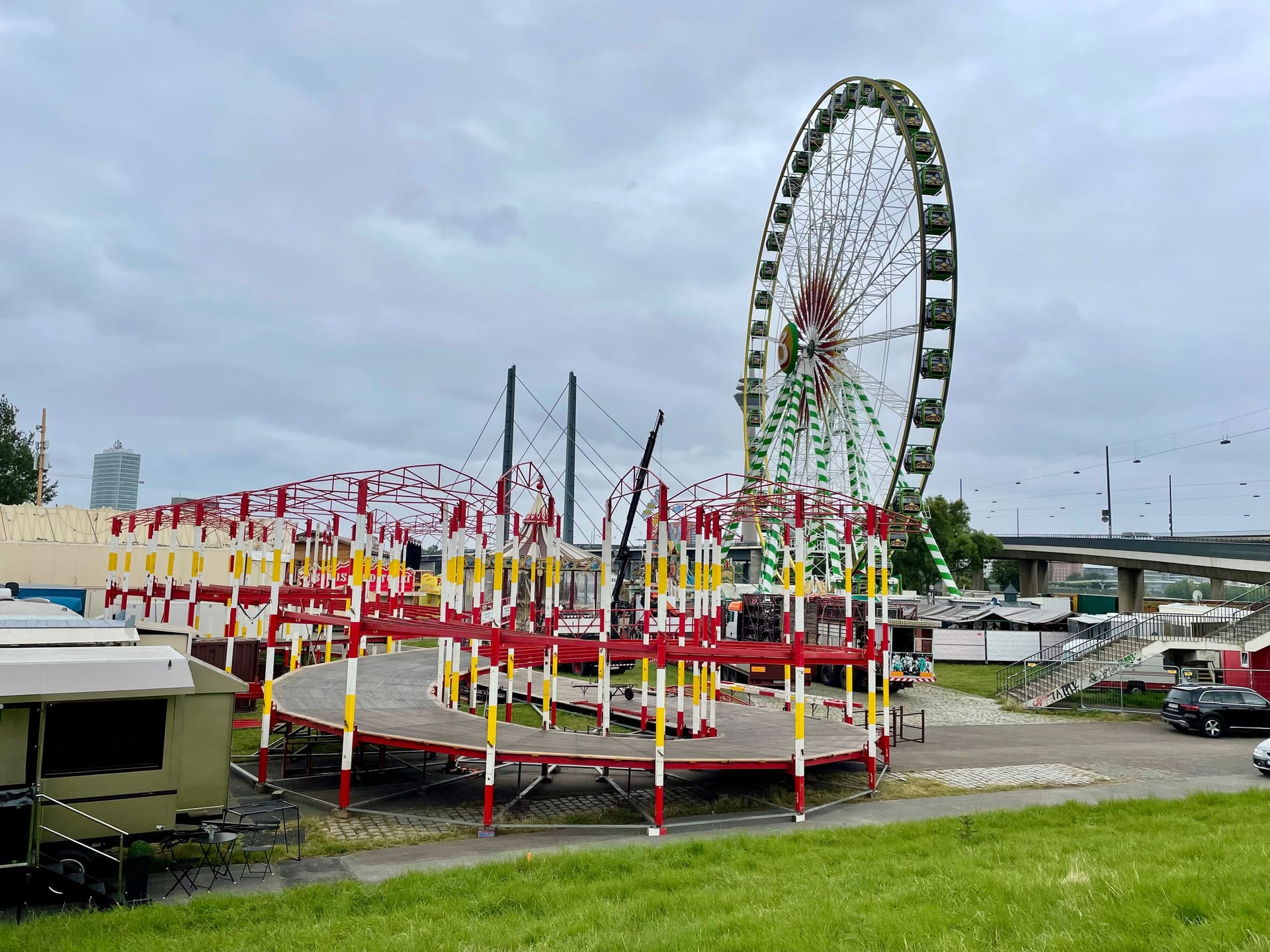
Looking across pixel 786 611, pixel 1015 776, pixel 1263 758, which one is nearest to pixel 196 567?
pixel 786 611

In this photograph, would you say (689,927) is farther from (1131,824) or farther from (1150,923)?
(1131,824)

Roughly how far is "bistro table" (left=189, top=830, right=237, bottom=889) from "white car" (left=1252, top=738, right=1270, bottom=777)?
63.5ft

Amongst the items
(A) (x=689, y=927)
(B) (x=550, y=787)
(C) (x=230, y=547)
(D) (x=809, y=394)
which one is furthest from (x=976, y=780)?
(C) (x=230, y=547)

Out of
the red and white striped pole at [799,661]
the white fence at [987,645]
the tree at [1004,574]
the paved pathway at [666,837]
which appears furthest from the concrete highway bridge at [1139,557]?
the red and white striped pole at [799,661]

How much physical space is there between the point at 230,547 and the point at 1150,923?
1626 inches

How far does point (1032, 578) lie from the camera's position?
91250 mm

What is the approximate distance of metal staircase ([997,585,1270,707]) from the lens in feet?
100

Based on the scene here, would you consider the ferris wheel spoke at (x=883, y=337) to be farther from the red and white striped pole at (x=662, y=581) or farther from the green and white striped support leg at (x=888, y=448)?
the red and white striped pole at (x=662, y=581)

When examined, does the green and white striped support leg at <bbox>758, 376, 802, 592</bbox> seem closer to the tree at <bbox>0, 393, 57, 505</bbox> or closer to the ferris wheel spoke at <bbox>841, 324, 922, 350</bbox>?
the ferris wheel spoke at <bbox>841, 324, 922, 350</bbox>

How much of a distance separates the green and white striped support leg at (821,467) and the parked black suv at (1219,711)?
52.7ft

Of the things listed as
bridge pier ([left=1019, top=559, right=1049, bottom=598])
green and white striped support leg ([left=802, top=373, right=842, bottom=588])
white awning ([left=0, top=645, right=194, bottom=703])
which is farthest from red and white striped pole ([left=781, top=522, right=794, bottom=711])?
bridge pier ([left=1019, top=559, right=1049, bottom=598])

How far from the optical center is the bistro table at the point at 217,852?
10594 millimetres

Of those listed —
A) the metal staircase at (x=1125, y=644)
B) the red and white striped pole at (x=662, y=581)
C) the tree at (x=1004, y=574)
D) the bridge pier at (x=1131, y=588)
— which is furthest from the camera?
the tree at (x=1004, y=574)

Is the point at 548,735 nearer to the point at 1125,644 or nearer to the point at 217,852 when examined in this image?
the point at 217,852
